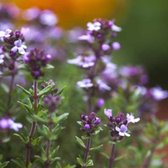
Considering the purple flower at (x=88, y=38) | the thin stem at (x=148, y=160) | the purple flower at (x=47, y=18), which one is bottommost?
the thin stem at (x=148, y=160)

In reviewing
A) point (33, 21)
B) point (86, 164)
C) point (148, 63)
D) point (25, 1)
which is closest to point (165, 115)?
point (148, 63)

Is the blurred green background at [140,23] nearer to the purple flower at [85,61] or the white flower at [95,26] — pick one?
the purple flower at [85,61]

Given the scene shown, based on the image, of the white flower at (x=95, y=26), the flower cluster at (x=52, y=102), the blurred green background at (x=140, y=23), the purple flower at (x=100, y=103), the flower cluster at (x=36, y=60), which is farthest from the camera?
the blurred green background at (x=140, y=23)

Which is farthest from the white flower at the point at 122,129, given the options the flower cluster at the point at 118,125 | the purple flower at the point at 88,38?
the purple flower at the point at 88,38

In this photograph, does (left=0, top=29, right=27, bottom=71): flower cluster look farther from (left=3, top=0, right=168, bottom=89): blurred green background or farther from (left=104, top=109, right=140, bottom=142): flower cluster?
(left=3, top=0, right=168, bottom=89): blurred green background

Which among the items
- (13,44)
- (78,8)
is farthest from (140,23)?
(13,44)

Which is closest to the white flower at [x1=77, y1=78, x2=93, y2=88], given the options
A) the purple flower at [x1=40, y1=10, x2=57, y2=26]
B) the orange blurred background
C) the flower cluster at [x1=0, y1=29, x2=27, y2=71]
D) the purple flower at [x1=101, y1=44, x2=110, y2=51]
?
the purple flower at [x1=101, y1=44, x2=110, y2=51]

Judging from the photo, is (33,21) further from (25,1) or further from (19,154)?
(25,1)

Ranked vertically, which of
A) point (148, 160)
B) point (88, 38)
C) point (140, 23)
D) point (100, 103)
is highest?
point (140, 23)

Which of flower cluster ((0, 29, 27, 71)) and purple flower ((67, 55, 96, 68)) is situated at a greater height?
purple flower ((67, 55, 96, 68))

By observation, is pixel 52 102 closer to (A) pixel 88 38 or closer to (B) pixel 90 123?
(B) pixel 90 123

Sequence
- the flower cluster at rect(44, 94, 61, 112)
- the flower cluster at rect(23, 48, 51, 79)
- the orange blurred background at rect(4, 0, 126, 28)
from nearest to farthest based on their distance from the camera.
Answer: the flower cluster at rect(44, 94, 61, 112) < the flower cluster at rect(23, 48, 51, 79) < the orange blurred background at rect(4, 0, 126, 28)
